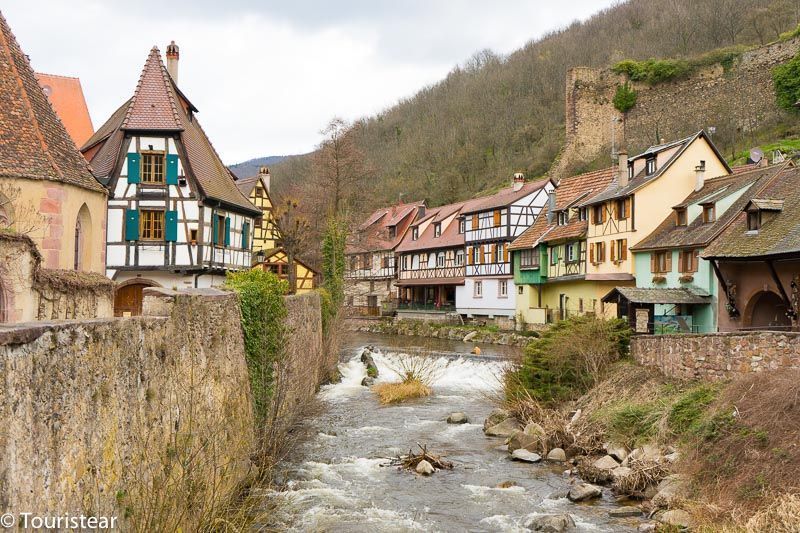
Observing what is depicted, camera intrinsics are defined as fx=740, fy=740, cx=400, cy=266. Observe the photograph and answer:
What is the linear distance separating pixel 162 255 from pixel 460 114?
66.9 meters

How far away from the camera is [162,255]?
2559 centimetres

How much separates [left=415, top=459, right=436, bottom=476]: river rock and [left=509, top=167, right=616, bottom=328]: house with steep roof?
73.6 ft

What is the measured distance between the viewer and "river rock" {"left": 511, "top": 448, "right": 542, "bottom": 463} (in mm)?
15227

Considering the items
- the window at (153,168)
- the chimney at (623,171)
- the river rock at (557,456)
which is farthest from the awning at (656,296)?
the window at (153,168)

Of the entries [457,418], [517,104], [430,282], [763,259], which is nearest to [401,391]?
[457,418]

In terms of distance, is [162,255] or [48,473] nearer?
[48,473]

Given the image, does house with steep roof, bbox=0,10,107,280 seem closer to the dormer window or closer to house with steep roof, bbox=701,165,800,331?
house with steep roof, bbox=701,165,800,331

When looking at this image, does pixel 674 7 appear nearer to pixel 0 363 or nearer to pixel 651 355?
pixel 651 355

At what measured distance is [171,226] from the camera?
2562 cm

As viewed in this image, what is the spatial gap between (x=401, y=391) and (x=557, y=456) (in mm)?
8389

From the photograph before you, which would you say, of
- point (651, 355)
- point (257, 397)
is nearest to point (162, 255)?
point (257, 397)

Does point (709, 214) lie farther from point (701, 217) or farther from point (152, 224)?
point (152, 224)

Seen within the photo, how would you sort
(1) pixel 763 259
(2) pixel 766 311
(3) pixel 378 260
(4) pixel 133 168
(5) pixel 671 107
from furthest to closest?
(5) pixel 671 107, (3) pixel 378 260, (4) pixel 133 168, (2) pixel 766 311, (1) pixel 763 259

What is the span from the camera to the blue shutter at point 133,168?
2538 centimetres
